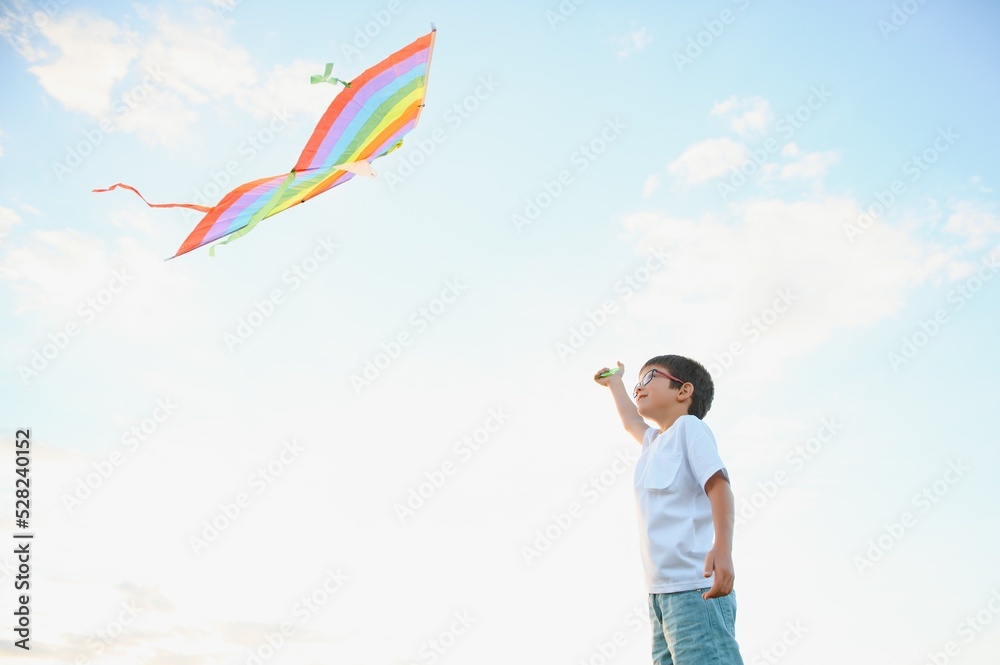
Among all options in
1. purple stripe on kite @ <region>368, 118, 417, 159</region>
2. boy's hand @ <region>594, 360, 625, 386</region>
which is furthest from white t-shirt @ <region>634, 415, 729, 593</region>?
purple stripe on kite @ <region>368, 118, 417, 159</region>

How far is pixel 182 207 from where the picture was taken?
13.0 ft

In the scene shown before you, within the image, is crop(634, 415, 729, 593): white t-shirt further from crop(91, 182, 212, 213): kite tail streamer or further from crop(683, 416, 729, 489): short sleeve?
crop(91, 182, 212, 213): kite tail streamer

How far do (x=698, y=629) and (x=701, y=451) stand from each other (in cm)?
Answer: 66

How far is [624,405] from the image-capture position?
12.0ft

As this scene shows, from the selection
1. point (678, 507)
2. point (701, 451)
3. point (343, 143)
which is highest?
point (343, 143)

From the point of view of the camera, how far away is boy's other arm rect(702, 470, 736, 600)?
2.44 m

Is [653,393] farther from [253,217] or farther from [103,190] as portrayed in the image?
[103,190]

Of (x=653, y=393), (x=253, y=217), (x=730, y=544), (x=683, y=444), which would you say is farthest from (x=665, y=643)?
(x=253, y=217)

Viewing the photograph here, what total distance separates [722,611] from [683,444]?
2.18ft

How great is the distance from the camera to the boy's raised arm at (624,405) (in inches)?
137

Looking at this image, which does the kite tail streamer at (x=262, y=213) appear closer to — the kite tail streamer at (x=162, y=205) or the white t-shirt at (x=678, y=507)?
the kite tail streamer at (x=162, y=205)

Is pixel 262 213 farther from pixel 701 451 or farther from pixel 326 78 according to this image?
pixel 701 451

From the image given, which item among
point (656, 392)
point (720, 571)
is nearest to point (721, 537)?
point (720, 571)

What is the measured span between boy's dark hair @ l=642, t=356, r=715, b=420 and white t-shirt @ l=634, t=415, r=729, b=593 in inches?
11.5
